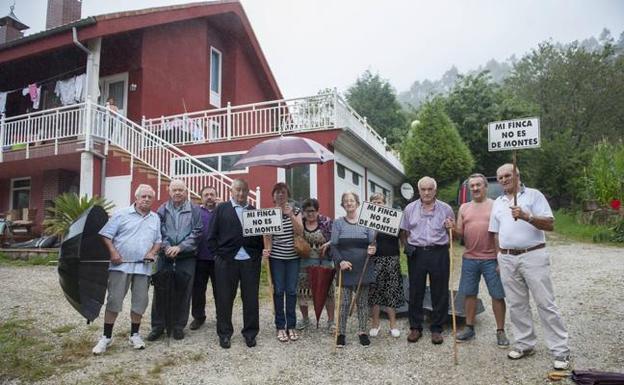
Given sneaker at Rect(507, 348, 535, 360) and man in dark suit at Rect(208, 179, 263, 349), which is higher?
man in dark suit at Rect(208, 179, 263, 349)

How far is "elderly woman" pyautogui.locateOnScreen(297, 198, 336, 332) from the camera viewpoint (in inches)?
204

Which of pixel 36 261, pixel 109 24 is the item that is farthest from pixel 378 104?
pixel 36 261

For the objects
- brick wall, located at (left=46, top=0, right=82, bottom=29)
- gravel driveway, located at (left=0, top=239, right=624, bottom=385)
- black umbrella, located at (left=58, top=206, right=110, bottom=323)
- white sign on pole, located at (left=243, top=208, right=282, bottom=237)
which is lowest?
gravel driveway, located at (left=0, top=239, right=624, bottom=385)

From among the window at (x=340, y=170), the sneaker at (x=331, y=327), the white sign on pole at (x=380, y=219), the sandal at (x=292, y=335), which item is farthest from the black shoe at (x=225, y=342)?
the window at (x=340, y=170)

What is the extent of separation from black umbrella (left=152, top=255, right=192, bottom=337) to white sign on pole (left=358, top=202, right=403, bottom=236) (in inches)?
77.9

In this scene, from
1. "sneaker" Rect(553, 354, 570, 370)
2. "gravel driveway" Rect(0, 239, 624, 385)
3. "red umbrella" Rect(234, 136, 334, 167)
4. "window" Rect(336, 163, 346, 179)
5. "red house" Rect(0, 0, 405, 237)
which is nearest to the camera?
"sneaker" Rect(553, 354, 570, 370)

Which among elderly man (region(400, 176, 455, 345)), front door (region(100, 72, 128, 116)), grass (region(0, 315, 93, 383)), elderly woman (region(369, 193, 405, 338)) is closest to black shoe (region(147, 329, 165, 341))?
grass (region(0, 315, 93, 383))

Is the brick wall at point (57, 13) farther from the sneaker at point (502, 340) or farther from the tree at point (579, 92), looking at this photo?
the tree at point (579, 92)

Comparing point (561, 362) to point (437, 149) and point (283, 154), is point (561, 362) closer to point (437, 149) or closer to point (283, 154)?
point (283, 154)

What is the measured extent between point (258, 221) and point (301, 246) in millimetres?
582

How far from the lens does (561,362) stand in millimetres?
3838

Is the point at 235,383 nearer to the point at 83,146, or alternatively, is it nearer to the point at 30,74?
the point at 83,146

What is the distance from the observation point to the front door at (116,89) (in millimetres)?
14211

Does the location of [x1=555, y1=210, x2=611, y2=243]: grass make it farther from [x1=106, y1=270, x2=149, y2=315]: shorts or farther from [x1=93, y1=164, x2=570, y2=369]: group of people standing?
[x1=106, y1=270, x2=149, y2=315]: shorts
